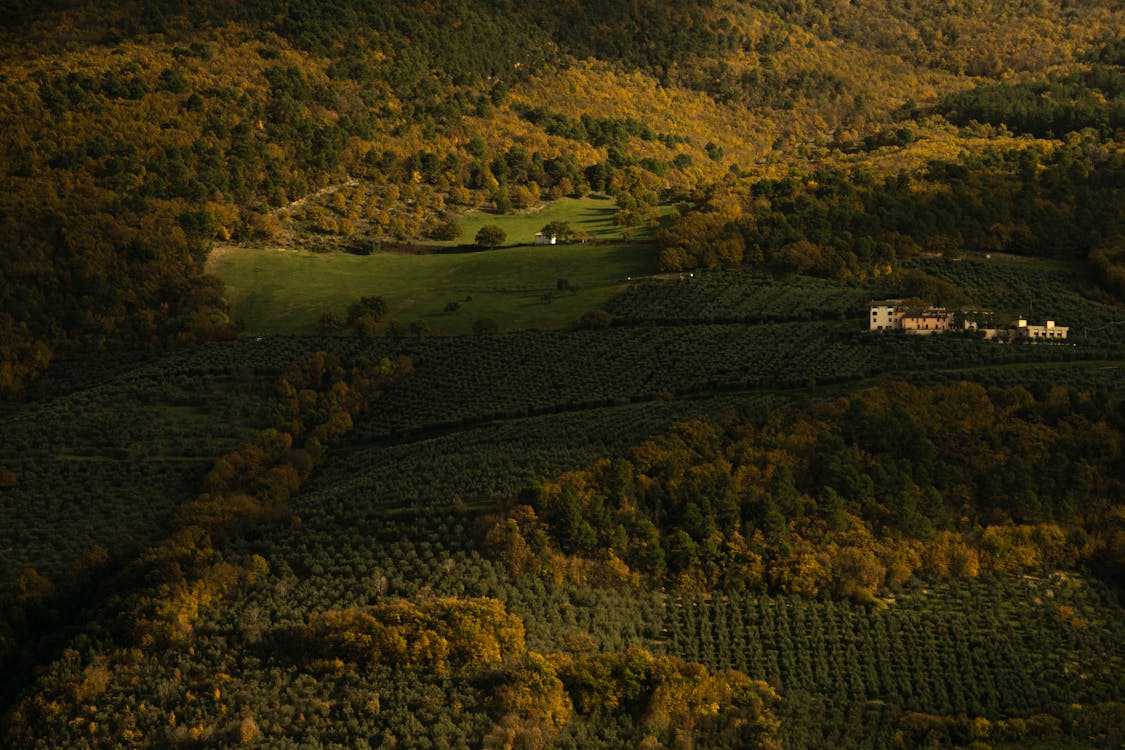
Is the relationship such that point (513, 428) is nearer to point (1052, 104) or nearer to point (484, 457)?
point (484, 457)

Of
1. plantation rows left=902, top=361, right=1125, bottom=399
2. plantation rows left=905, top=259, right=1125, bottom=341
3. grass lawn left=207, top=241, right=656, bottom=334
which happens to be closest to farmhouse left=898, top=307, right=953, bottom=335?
plantation rows left=905, top=259, right=1125, bottom=341

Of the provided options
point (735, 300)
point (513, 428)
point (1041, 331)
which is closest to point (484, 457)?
point (513, 428)


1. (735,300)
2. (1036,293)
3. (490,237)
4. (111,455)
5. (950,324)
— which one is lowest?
(111,455)

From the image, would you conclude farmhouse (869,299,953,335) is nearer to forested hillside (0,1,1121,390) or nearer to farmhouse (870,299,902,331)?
farmhouse (870,299,902,331)

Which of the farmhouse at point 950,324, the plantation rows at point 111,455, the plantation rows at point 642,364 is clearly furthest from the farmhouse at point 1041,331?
the plantation rows at point 111,455

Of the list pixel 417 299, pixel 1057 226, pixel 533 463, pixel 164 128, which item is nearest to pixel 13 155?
pixel 164 128
